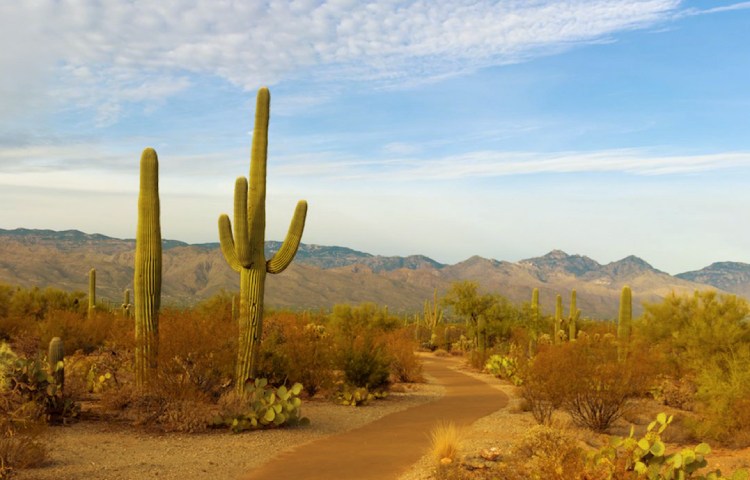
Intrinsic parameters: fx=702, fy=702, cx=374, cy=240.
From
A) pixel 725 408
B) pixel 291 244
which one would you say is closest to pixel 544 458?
pixel 725 408

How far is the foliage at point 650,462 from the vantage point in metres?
7.58

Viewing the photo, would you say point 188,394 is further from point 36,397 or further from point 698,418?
point 698,418

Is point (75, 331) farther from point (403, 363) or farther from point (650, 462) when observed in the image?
point (650, 462)


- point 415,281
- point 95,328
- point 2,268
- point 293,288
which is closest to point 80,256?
point 2,268

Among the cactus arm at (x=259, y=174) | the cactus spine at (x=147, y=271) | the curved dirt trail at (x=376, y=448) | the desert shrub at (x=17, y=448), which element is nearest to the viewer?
the desert shrub at (x=17, y=448)

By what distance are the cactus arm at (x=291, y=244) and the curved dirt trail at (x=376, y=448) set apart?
3902mm

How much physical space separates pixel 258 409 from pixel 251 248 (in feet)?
10.8

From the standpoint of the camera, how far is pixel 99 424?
1330 centimetres

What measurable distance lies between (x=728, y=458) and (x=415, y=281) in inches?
6810

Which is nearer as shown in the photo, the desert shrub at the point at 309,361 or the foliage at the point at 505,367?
the desert shrub at the point at 309,361

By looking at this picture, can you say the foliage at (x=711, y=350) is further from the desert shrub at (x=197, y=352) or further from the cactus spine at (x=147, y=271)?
the cactus spine at (x=147, y=271)

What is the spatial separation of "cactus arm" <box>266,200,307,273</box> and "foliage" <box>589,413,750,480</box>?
8.84 meters

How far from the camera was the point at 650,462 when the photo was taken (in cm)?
795

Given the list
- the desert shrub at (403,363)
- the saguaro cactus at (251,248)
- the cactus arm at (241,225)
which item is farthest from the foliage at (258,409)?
the desert shrub at (403,363)
